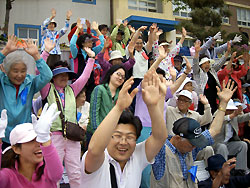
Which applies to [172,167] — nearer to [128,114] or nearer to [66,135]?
[128,114]

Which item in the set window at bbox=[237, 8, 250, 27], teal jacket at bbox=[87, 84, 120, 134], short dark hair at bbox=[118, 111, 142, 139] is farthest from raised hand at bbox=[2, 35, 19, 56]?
window at bbox=[237, 8, 250, 27]

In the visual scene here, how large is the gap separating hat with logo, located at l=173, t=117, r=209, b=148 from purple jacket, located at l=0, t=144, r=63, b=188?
4.29 feet

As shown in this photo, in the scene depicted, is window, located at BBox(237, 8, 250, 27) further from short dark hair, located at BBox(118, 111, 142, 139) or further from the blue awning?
short dark hair, located at BBox(118, 111, 142, 139)

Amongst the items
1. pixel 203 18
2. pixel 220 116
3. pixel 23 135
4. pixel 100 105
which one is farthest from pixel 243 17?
pixel 23 135

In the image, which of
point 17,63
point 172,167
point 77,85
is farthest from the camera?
point 77,85

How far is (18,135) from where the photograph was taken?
246cm

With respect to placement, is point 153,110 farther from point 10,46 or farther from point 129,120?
point 10,46

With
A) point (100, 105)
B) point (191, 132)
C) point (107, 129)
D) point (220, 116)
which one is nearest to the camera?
point (107, 129)

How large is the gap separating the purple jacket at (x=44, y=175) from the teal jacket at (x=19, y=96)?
1108 millimetres

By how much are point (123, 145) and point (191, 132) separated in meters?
0.95

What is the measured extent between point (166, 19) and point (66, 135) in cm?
1642

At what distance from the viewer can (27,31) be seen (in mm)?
14719

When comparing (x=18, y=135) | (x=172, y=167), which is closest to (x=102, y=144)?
(x=18, y=135)

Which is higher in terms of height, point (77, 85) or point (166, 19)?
point (166, 19)
